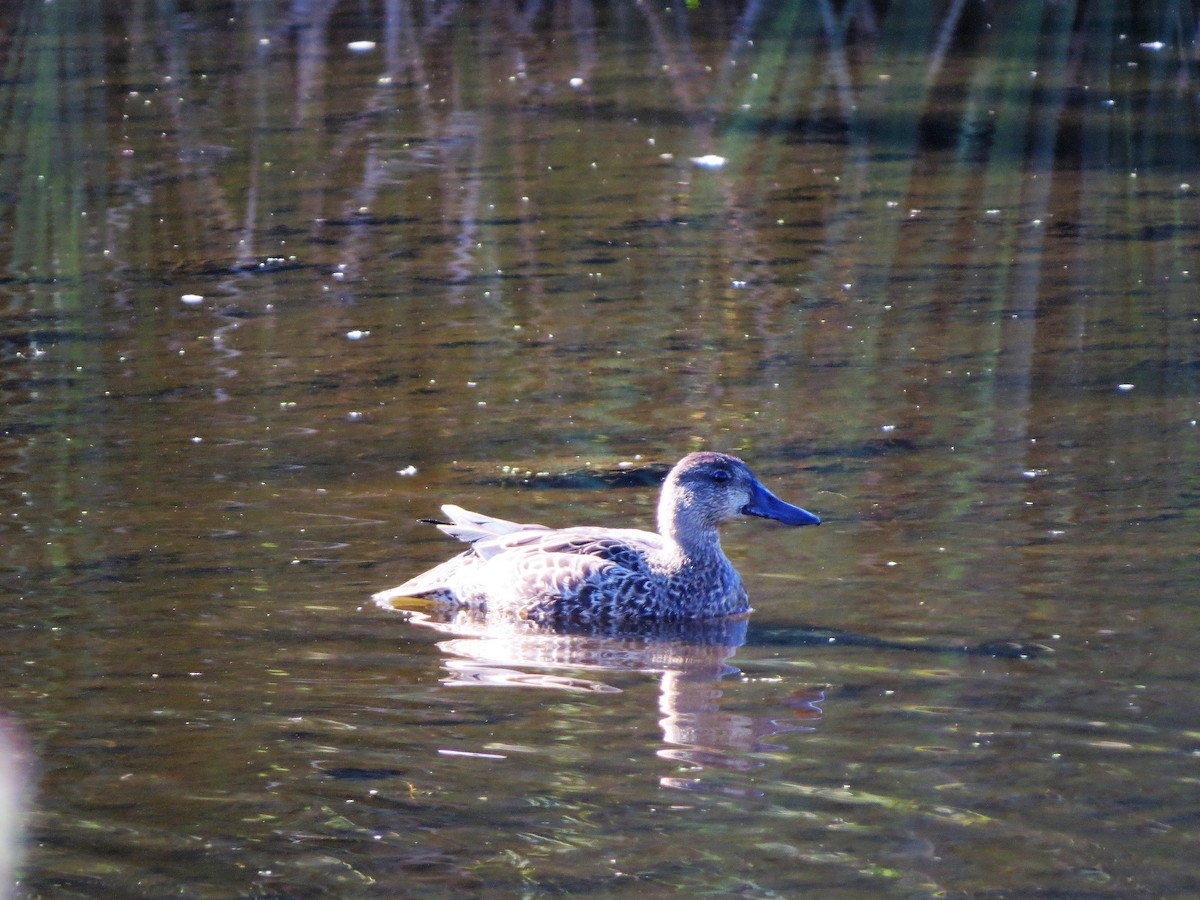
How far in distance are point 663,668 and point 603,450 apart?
2774 mm

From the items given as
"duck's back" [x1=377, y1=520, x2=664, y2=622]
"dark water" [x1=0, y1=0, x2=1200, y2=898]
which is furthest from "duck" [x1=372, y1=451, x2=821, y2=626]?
"dark water" [x1=0, y1=0, x2=1200, y2=898]

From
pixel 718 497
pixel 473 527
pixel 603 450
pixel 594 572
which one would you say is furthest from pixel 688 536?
pixel 603 450

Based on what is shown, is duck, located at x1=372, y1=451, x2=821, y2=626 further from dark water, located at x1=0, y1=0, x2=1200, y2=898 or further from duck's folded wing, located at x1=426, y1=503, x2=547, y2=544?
dark water, located at x1=0, y1=0, x2=1200, y2=898

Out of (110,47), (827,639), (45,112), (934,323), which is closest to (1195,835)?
(827,639)

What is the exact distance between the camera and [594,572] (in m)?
8.31

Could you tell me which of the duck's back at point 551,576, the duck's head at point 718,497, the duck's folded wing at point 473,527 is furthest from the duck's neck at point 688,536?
the duck's folded wing at point 473,527

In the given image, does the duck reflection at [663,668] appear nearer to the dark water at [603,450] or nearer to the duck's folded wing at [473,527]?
the dark water at [603,450]

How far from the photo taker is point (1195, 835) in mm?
5633

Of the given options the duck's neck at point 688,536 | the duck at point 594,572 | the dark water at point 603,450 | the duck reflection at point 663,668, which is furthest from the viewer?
the duck's neck at point 688,536

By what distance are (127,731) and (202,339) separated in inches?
239

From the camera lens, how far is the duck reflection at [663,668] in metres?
6.50

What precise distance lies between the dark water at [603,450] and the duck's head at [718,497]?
0.30 meters

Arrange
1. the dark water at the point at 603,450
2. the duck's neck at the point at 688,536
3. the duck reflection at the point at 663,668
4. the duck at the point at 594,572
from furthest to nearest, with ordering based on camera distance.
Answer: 1. the duck's neck at the point at 688,536
2. the duck at the point at 594,572
3. the duck reflection at the point at 663,668
4. the dark water at the point at 603,450

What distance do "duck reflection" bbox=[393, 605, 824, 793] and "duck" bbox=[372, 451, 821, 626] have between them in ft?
0.21
